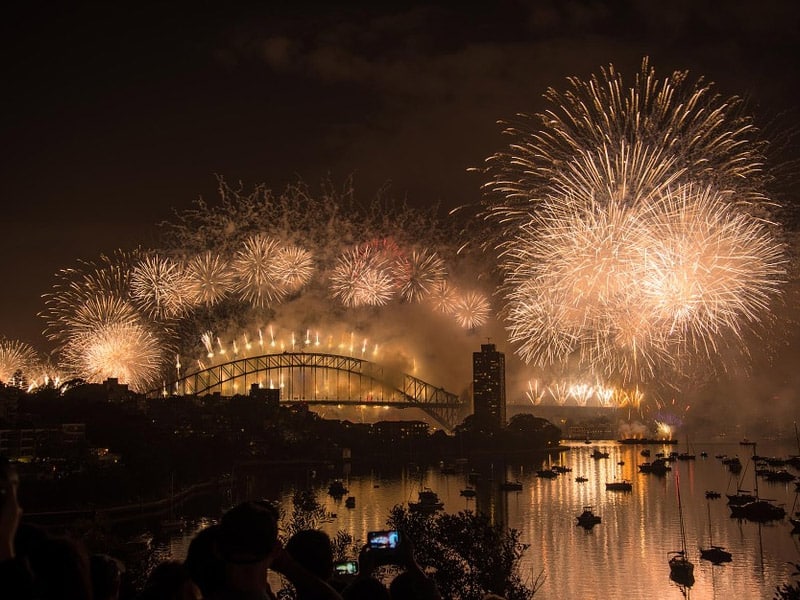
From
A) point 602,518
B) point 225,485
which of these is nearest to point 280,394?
point 225,485

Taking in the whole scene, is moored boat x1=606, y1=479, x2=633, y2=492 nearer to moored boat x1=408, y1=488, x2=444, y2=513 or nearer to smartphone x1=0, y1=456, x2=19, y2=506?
moored boat x1=408, y1=488, x2=444, y2=513

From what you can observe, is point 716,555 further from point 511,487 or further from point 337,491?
point 337,491

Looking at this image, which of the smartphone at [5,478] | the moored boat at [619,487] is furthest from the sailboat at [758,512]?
the smartphone at [5,478]

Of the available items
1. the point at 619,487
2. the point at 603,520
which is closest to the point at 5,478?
the point at 603,520

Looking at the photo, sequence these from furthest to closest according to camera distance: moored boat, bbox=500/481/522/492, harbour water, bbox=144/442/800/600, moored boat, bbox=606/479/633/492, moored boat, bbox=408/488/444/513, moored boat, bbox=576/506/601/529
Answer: moored boat, bbox=500/481/522/492, moored boat, bbox=606/479/633/492, moored boat, bbox=408/488/444/513, moored boat, bbox=576/506/601/529, harbour water, bbox=144/442/800/600

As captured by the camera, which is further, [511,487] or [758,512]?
[511,487]

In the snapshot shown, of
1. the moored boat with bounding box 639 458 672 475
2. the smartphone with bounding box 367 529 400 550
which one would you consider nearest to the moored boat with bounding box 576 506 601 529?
the moored boat with bounding box 639 458 672 475

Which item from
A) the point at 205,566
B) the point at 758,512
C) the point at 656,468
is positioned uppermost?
the point at 205,566

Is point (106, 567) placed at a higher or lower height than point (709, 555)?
higher

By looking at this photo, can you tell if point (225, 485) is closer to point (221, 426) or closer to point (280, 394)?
point (221, 426)
